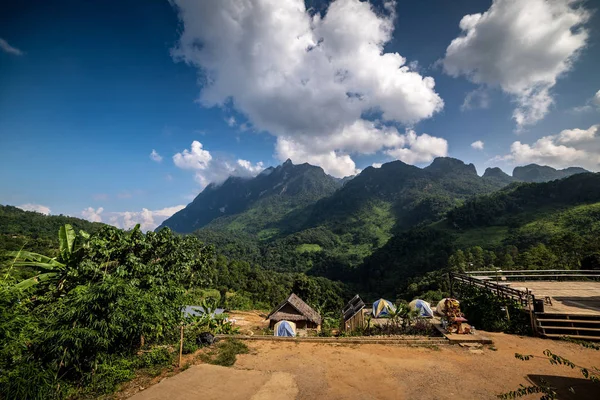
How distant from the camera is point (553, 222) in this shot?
65.3 metres

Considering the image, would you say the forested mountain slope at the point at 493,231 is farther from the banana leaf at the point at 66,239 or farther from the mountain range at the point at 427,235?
the banana leaf at the point at 66,239

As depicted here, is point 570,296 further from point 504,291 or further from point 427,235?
point 427,235

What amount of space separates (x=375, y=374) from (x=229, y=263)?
70.4 meters

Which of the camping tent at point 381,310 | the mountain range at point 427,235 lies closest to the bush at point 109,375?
the mountain range at point 427,235

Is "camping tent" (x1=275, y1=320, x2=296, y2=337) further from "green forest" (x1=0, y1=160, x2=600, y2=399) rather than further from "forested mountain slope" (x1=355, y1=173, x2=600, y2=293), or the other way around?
"forested mountain slope" (x1=355, y1=173, x2=600, y2=293)

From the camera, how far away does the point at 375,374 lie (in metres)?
8.45

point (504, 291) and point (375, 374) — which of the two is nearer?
point (375, 374)

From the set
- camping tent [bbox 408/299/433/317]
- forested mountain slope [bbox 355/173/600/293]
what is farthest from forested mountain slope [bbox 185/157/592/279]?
camping tent [bbox 408/299/433/317]

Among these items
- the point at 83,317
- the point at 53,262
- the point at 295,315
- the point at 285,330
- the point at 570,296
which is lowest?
the point at 295,315

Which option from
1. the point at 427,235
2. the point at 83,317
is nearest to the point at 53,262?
the point at 83,317

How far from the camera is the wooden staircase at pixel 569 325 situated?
10789mm

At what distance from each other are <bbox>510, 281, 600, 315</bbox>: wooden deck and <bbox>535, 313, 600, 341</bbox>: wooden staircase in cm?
20

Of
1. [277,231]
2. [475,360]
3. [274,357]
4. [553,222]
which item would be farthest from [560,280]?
[277,231]

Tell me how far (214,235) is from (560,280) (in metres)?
144
